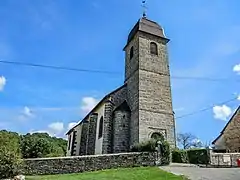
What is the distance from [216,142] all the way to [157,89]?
11.1 metres

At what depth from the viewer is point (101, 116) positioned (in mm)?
28000

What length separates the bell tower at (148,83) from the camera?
24.6 m

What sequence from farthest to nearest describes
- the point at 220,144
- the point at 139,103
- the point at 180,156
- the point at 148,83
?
the point at 220,144 < the point at 148,83 < the point at 139,103 < the point at 180,156

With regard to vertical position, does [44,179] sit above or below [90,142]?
below

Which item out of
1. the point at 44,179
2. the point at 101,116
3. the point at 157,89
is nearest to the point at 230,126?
the point at 157,89

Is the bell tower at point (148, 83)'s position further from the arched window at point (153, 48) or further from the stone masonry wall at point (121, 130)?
the stone masonry wall at point (121, 130)

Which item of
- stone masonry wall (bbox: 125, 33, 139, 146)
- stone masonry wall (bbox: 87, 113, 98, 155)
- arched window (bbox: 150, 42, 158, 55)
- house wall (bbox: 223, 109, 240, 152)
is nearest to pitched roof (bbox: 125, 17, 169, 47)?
stone masonry wall (bbox: 125, 33, 139, 146)

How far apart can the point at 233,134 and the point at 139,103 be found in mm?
12308

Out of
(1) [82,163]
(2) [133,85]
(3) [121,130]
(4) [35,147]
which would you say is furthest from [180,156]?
(4) [35,147]

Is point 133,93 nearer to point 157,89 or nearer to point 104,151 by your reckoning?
point 157,89

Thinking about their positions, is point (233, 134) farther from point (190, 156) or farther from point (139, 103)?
point (139, 103)

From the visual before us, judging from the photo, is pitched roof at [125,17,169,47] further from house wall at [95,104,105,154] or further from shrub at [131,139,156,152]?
shrub at [131,139,156,152]

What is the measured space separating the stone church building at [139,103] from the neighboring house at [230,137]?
838 cm

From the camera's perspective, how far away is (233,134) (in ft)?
97.8
